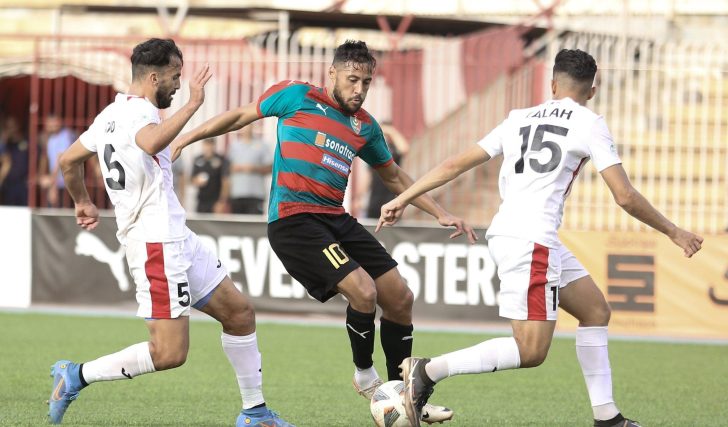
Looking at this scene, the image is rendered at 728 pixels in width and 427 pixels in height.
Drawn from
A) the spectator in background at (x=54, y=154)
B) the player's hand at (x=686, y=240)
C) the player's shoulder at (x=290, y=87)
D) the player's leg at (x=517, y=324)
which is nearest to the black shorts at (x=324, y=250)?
the player's shoulder at (x=290, y=87)

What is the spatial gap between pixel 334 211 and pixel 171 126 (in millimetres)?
1433

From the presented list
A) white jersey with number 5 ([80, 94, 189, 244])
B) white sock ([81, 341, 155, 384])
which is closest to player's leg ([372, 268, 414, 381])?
white jersey with number 5 ([80, 94, 189, 244])

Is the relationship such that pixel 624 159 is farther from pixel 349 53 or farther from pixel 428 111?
pixel 349 53

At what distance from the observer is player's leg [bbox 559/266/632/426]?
7090mm

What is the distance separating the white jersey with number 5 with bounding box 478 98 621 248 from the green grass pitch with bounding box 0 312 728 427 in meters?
1.53

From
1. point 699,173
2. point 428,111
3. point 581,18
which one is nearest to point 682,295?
point 699,173

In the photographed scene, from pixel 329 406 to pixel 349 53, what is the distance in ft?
7.88

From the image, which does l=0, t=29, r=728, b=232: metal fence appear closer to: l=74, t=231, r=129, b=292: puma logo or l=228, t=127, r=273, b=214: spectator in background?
l=228, t=127, r=273, b=214: spectator in background

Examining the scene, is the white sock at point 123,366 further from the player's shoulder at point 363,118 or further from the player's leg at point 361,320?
the player's shoulder at point 363,118

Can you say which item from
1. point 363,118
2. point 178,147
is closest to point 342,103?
point 363,118

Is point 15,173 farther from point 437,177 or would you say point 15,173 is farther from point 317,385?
point 437,177

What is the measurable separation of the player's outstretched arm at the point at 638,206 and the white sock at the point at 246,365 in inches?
84.2

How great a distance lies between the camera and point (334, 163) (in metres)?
7.57

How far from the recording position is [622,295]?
14.4 m
